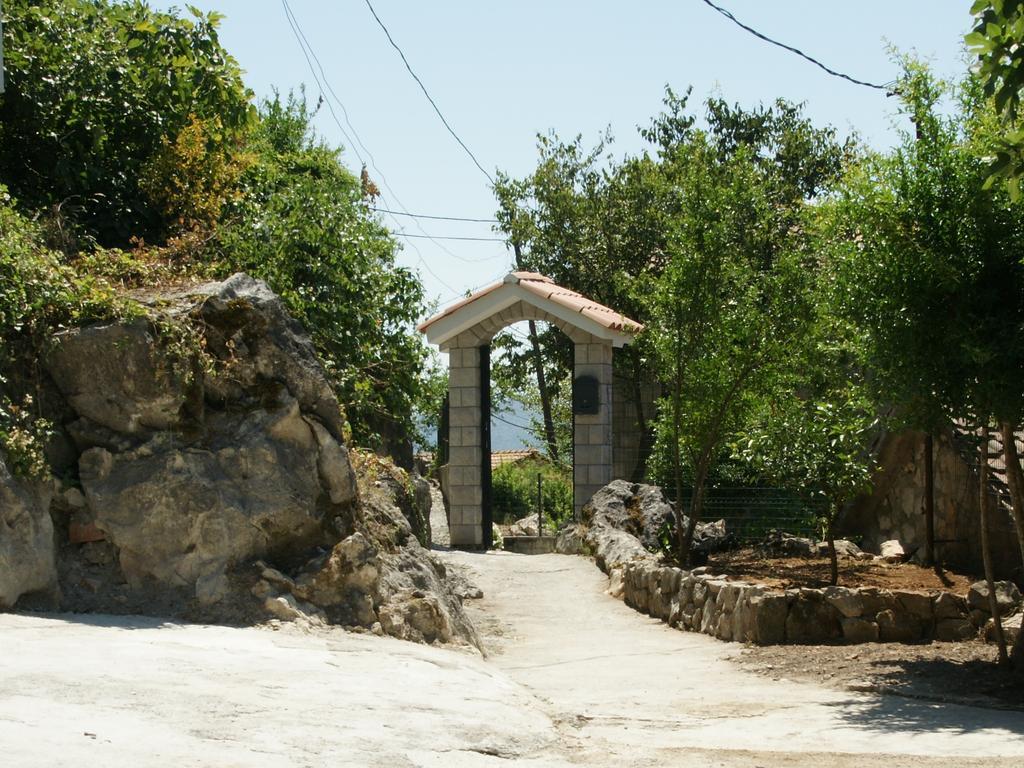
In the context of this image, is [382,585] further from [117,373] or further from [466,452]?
[466,452]

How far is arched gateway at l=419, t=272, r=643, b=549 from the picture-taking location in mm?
18891

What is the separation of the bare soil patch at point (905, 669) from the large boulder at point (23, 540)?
5495mm

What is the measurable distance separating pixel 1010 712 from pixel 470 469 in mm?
12324

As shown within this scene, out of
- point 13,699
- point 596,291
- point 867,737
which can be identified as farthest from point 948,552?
point 596,291

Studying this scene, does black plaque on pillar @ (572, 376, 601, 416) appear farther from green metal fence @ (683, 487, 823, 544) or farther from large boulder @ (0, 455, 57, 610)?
large boulder @ (0, 455, 57, 610)

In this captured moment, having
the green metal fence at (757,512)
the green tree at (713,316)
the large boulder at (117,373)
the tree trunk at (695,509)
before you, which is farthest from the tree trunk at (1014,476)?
the green metal fence at (757,512)

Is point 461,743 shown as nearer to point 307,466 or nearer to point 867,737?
point 867,737

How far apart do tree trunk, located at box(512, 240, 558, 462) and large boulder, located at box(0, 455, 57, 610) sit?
1958 centimetres

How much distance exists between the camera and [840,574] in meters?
12.8

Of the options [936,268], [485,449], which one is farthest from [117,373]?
[485,449]

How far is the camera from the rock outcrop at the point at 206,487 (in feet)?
26.9

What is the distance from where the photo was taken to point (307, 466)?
29.8ft

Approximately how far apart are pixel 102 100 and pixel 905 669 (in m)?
9.02

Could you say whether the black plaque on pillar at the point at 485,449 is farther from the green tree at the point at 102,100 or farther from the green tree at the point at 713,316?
the green tree at the point at 102,100
